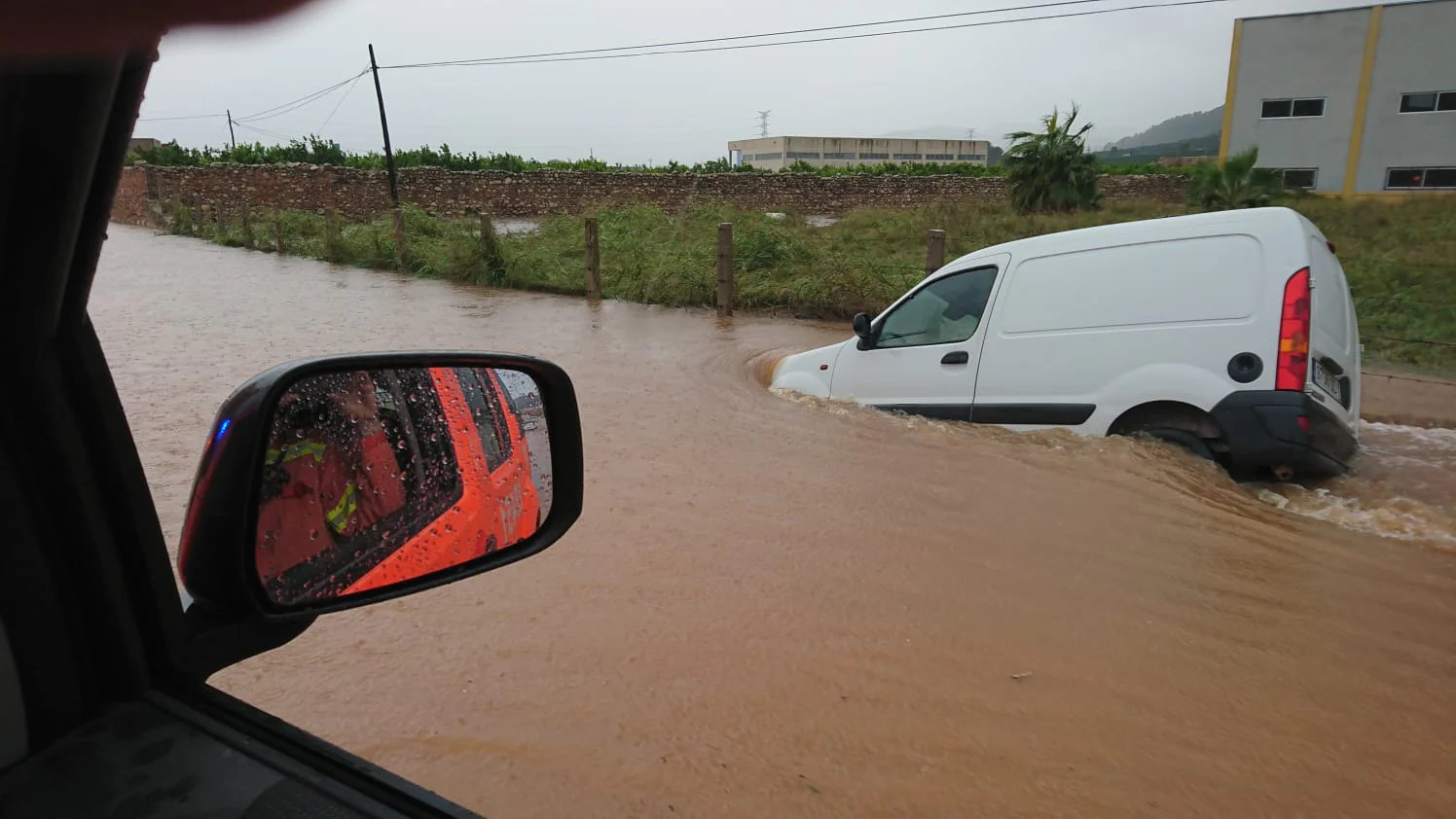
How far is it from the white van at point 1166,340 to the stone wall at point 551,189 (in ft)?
94.7

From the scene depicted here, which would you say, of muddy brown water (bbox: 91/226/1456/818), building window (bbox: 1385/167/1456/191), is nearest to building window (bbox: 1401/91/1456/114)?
building window (bbox: 1385/167/1456/191)

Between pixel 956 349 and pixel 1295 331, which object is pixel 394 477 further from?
pixel 956 349

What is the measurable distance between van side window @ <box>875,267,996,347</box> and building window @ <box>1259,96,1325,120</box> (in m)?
28.1

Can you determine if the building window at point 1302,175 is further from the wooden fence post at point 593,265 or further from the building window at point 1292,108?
the wooden fence post at point 593,265

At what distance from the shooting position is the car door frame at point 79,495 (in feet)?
3.08

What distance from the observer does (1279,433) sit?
438cm

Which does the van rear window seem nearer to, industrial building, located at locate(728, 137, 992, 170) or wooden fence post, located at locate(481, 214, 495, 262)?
wooden fence post, located at locate(481, 214, 495, 262)

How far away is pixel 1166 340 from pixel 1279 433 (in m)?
0.70

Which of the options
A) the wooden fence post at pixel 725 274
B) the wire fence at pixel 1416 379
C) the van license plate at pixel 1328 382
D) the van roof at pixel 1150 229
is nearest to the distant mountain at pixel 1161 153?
the wooden fence post at pixel 725 274

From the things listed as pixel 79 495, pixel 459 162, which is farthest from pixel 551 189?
pixel 79 495

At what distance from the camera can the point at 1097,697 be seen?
2.80 m

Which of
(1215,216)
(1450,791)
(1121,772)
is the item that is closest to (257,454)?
(1121,772)

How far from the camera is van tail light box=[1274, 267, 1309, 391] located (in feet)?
14.0

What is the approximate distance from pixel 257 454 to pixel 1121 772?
2.32 meters
